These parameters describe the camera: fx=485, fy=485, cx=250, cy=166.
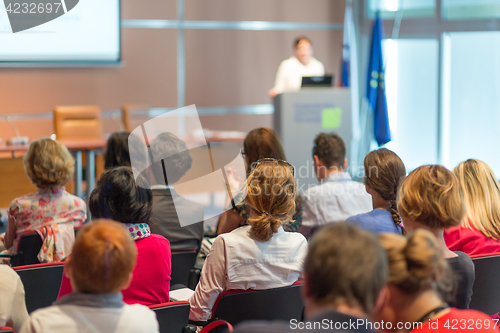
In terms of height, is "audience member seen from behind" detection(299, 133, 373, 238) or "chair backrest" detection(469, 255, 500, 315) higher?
"audience member seen from behind" detection(299, 133, 373, 238)

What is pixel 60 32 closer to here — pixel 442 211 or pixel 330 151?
pixel 330 151

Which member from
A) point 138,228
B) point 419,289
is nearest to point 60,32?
point 138,228

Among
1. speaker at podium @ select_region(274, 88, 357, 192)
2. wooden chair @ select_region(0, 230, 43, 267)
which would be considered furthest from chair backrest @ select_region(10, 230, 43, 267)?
speaker at podium @ select_region(274, 88, 357, 192)

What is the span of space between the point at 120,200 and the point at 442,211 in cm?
113

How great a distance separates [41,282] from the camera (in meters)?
1.90

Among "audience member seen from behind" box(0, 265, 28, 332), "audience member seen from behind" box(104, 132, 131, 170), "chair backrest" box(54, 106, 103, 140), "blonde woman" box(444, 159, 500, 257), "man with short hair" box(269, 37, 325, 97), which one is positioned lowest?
"audience member seen from behind" box(0, 265, 28, 332)

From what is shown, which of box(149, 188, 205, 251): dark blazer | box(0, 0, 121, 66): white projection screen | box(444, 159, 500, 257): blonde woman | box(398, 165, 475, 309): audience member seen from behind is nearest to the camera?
box(398, 165, 475, 309): audience member seen from behind

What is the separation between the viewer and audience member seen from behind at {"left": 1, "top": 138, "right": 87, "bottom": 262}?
2.49 meters

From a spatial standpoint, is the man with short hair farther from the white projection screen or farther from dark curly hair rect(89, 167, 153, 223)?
dark curly hair rect(89, 167, 153, 223)

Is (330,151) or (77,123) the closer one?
(330,151)

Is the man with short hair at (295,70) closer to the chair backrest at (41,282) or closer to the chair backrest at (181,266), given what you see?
the chair backrest at (181,266)

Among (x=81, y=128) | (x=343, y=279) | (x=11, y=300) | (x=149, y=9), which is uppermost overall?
(x=149, y=9)

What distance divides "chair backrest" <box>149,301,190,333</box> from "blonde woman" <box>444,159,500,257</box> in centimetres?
122

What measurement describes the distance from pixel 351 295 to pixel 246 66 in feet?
20.5
